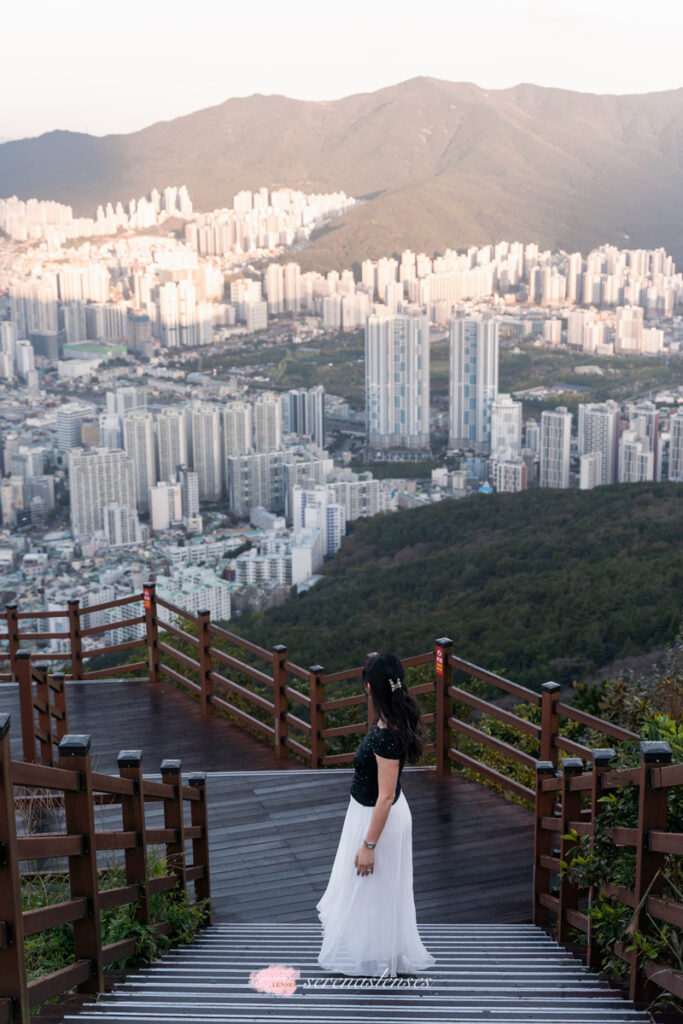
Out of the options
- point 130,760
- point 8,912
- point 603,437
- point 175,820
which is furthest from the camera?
point 603,437

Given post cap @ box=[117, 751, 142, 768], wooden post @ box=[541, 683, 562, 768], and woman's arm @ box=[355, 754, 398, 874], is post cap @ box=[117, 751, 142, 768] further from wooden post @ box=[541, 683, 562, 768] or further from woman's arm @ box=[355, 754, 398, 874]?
wooden post @ box=[541, 683, 562, 768]

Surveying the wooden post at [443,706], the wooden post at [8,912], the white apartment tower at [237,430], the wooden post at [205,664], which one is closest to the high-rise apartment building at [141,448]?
the white apartment tower at [237,430]

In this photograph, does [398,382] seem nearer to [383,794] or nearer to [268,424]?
[268,424]

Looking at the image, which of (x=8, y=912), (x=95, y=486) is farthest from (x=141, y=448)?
(x=8, y=912)

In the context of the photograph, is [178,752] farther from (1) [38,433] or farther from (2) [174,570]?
(1) [38,433]

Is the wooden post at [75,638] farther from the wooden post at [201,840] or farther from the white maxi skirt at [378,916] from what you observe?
the white maxi skirt at [378,916]

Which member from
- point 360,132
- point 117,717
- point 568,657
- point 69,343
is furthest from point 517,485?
point 360,132
